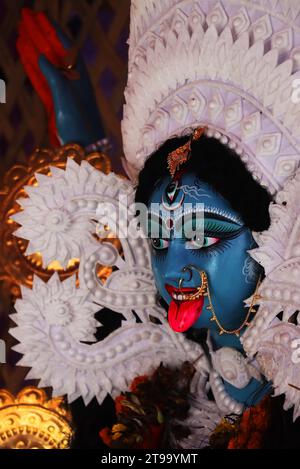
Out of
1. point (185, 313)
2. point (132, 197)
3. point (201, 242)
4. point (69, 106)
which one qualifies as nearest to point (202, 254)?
point (201, 242)

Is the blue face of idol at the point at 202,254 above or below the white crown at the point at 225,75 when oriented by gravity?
below

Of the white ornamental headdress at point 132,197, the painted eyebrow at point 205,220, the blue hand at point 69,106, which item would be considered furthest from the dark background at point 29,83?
the painted eyebrow at point 205,220

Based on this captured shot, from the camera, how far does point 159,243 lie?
1.69 metres

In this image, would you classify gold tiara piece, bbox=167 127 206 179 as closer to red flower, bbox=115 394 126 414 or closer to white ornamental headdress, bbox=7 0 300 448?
white ornamental headdress, bbox=7 0 300 448

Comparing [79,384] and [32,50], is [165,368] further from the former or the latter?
[32,50]

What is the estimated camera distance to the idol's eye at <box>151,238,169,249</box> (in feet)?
5.52

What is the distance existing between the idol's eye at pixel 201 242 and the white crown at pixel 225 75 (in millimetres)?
157

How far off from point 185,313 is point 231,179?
0.29 meters

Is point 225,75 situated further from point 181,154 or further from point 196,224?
point 196,224

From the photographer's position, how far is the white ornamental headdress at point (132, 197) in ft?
4.86

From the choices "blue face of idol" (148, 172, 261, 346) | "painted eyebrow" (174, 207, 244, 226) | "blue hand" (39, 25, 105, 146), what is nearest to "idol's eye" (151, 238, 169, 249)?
"blue face of idol" (148, 172, 261, 346)

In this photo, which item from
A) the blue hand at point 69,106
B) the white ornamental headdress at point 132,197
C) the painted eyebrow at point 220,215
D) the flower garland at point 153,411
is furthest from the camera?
the blue hand at point 69,106

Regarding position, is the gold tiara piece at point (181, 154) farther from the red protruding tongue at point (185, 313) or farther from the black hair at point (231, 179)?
the red protruding tongue at point (185, 313)

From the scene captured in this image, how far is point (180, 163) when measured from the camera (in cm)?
163
